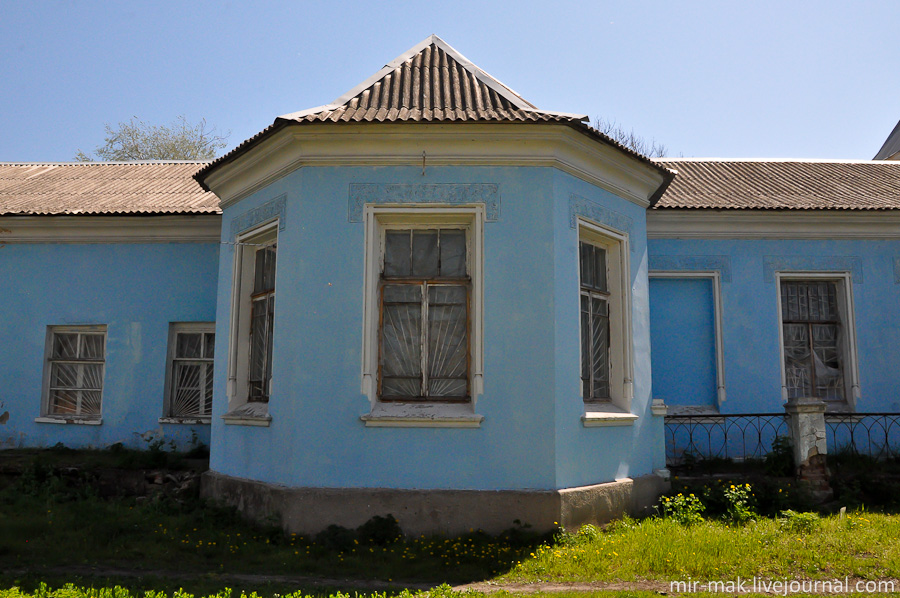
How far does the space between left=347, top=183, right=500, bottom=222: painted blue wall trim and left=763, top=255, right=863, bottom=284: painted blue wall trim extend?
18.5 ft

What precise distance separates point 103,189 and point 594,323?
923 cm

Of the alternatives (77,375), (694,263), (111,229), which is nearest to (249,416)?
(77,375)

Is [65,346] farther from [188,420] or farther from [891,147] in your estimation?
[891,147]

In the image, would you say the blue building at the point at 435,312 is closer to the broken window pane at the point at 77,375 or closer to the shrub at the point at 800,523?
the broken window pane at the point at 77,375

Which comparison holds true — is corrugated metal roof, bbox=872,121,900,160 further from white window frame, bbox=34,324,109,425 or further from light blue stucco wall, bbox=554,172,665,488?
white window frame, bbox=34,324,109,425

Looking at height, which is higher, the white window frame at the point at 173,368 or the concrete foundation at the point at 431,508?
the white window frame at the point at 173,368

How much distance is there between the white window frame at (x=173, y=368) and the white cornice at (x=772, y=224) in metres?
7.05

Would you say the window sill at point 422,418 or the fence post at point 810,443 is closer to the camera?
the window sill at point 422,418

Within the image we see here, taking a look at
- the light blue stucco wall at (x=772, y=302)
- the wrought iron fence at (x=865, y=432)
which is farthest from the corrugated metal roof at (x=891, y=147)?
the wrought iron fence at (x=865, y=432)

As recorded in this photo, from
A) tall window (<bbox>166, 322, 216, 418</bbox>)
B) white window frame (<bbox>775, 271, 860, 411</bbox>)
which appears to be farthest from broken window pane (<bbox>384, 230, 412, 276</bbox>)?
white window frame (<bbox>775, 271, 860, 411</bbox>)

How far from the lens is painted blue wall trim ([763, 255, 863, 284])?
1074cm

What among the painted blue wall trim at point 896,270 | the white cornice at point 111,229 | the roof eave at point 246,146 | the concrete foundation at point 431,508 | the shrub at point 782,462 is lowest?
the concrete foundation at point 431,508

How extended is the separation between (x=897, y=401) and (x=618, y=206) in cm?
584

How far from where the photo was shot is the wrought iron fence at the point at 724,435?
10.1 m
